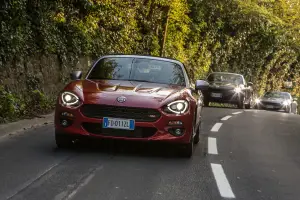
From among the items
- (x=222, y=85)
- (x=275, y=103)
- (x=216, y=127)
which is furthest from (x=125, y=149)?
(x=275, y=103)

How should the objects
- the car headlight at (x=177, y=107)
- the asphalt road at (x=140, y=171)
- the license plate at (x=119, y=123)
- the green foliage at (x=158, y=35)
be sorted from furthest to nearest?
1. the green foliage at (x=158, y=35)
2. the car headlight at (x=177, y=107)
3. the license plate at (x=119, y=123)
4. the asphalt road at (x=140, y=171)

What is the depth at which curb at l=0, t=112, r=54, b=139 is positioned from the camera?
29.9ft

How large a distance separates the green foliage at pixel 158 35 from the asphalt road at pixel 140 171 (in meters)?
3.64

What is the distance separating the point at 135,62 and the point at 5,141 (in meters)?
2.39

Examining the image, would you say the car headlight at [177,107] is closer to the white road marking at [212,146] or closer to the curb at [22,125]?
the white road marking at [212,146]

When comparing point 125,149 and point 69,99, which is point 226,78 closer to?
point 125,149

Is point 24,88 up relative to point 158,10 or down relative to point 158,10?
down

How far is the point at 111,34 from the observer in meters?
20.2

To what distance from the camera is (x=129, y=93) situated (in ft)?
24.1

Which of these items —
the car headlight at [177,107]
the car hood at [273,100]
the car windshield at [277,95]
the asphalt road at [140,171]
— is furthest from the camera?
the car windshield at [277,95]

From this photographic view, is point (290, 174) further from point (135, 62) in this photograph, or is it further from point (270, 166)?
point (135, 62)

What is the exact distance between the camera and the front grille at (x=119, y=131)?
23.5 ft

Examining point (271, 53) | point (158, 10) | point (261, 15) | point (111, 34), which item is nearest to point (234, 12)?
point (261, 15)

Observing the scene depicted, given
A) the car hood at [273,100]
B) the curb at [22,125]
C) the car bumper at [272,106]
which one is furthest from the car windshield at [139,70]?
the car hood at [273,100]
